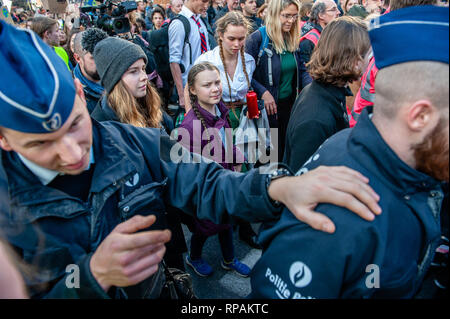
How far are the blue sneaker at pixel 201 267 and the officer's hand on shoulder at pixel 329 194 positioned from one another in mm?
1969

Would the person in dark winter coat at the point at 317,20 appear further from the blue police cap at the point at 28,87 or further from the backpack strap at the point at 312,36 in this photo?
the blue police cap at the point at 28,87

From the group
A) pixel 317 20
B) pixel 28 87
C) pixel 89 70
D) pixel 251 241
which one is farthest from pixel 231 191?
pixel 317 20

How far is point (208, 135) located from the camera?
276 cm

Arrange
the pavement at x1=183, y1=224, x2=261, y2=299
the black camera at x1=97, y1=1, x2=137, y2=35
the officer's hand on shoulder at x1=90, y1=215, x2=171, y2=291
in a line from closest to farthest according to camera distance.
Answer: the officer's hand on shoulder at x1=90, y1=215, x2=171, y2=291 → the pavement at x1=183, y1=224, x2=261, y2=299 → the black camera at x1=97, y1=1, x2=137, y2=35

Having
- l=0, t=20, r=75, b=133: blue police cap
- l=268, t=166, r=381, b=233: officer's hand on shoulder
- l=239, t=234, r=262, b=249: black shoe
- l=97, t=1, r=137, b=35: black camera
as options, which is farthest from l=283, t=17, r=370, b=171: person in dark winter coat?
l=97, t=1, r=137, b=35: black camera

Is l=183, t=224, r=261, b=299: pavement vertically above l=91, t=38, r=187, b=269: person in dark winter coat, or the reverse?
l=91, t=38, r=187, b=269: person in dark winter coat

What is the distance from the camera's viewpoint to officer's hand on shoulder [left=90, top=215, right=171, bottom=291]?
99cm

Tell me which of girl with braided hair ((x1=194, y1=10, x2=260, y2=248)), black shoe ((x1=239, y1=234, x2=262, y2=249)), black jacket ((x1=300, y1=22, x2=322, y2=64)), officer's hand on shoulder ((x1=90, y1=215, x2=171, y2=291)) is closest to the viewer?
officer's hand on shoulder ((x1=90, y1=215, x2=171, y2=291))

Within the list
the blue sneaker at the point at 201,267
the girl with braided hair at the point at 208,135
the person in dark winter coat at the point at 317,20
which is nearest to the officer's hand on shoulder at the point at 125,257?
the girl with braided hair at the point at 208,135

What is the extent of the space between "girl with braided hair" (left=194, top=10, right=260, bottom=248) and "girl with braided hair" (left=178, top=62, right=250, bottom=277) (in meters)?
0.38

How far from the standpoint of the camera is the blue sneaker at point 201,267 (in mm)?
2895

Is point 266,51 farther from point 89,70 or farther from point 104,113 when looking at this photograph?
point 104,113

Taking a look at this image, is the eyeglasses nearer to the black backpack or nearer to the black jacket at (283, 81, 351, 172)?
the black backpack
